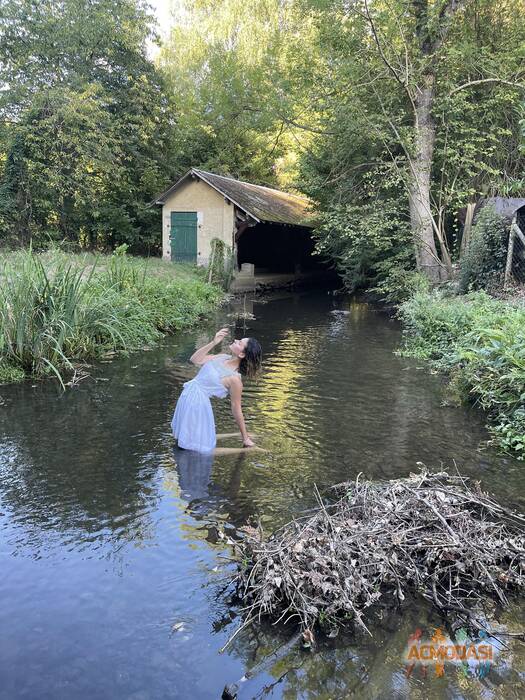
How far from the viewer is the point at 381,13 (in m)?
17.1

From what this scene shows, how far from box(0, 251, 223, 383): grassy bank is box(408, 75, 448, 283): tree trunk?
30.9 feet

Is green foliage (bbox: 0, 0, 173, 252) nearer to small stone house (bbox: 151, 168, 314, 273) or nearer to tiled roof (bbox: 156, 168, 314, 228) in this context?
small stone house (bbox: 151, 168, 314, 273)

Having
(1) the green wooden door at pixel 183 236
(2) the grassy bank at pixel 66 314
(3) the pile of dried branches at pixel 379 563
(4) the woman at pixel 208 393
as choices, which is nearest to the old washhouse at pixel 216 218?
(1) the green wooden door at pixel 183 236

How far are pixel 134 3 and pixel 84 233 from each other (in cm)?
1047

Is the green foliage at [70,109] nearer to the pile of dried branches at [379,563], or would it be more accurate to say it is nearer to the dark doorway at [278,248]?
the dark doorway at [278,248]

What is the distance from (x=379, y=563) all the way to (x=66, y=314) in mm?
6947

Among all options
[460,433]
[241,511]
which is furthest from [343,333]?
[241,511]

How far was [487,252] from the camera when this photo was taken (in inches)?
526

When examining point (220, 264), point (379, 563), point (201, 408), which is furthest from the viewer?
point (220, 264)

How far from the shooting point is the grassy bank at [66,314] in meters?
8.46

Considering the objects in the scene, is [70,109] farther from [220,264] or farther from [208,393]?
[208,393]

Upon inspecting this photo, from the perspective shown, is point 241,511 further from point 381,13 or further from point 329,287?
point 329,287

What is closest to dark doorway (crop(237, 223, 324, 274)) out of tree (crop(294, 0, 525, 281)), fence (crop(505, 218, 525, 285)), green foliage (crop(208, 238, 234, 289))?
green foliage (crop(208, 238, 234, 289))

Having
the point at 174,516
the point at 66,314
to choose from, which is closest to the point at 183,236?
the point at 66,314
